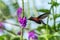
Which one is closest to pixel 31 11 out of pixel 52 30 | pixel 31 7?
pixel 31 7

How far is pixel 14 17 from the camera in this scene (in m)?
1.09

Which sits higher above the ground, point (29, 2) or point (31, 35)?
point (29, 2)

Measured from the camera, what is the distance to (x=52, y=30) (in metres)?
0.68

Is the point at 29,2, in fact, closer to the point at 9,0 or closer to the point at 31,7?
the point at 31,7

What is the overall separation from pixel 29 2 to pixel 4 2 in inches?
7.7

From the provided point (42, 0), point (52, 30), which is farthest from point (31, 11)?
point (52, 30)

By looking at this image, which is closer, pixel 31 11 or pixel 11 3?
pixel 31 11

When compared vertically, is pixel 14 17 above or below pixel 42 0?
below

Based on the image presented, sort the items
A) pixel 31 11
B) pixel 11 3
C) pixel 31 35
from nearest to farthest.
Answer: pixel 31 35
pixel 31 11
pixel 11 3

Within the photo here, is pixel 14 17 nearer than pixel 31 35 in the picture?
No

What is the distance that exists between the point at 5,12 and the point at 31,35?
534 millimetres

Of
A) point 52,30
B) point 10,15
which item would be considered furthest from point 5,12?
point 52,30

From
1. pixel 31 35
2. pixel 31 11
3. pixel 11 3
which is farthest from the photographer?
pixel 11 3

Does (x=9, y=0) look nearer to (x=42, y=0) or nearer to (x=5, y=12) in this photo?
(x=5, y=12)
